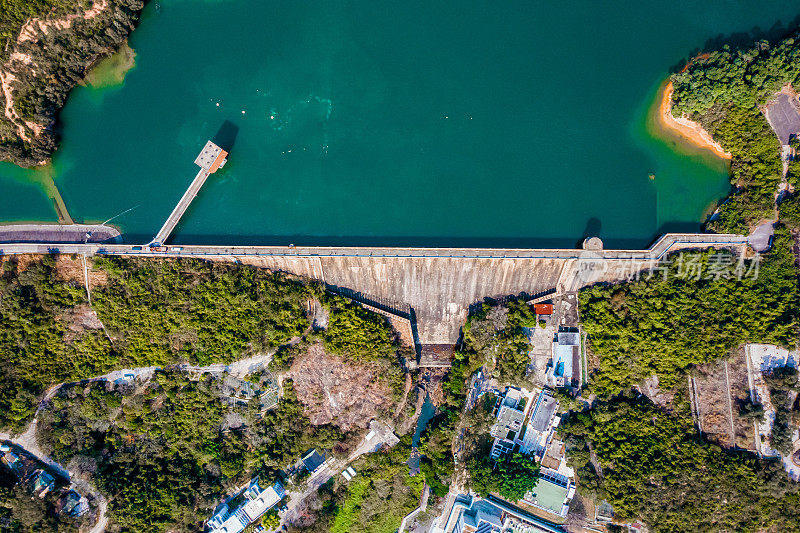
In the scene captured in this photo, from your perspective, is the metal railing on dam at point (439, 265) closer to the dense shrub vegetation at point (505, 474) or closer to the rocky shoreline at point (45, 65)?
the rocky shoreline at point (45, 65)

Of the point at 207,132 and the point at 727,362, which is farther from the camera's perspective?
the point at 207,132

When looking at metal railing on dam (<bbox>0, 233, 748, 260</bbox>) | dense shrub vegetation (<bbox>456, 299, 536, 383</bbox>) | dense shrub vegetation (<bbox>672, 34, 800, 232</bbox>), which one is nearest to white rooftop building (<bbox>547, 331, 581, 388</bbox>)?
dense shrub vegetation (<bbox>456, 299, 536, 383</bbox>)

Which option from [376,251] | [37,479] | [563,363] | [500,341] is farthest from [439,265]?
[37,479]

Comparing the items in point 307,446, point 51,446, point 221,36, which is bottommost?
point 51,446

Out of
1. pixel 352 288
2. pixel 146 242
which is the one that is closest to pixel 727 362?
pixel 352 288

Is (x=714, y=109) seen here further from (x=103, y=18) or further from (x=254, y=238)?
(x=103, y=18)

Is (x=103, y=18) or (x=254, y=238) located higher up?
(x=103, y=18)
